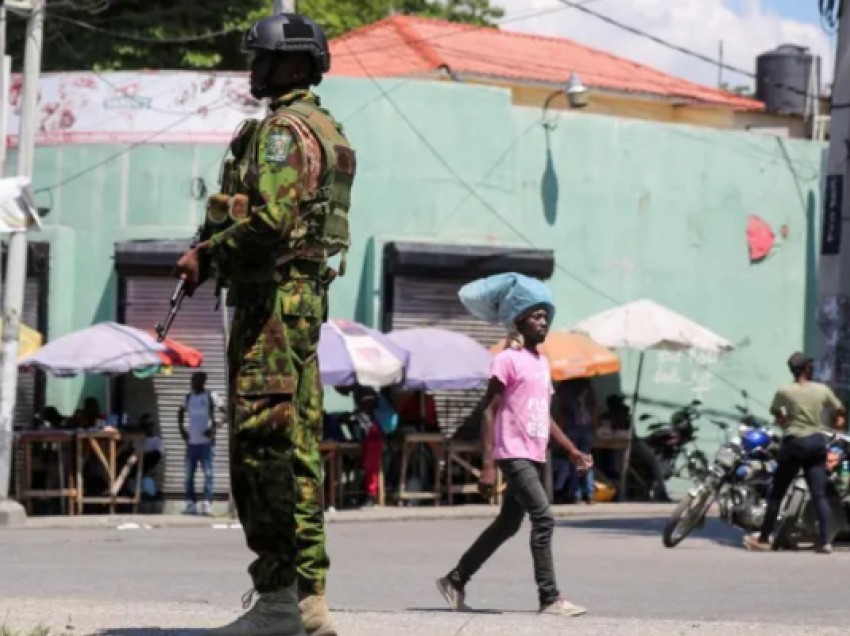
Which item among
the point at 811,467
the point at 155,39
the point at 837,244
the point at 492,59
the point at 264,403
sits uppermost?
the point at 492,59

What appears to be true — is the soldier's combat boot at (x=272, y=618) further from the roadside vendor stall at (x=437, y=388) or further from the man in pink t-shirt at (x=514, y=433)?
the roadside vendor stall at (x=437, y=388)

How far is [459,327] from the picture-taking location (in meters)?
29.3

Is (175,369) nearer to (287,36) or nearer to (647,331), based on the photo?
(647,331)

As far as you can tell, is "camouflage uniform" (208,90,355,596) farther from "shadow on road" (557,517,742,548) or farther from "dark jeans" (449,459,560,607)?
"shadow on road" (557,517,742,548)

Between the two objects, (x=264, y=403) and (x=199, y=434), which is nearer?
(x=264, y=403)

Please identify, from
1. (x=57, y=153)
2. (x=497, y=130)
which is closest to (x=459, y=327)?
(x=497, y=130)

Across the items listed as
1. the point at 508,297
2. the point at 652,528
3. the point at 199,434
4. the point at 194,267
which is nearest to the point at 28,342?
the point at 199,434

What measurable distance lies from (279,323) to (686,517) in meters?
12.1

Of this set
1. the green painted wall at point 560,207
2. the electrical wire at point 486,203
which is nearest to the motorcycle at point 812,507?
the green painted wall at point 560,207

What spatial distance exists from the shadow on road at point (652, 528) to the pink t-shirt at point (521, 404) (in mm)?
8353

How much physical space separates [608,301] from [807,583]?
16161 millimetres

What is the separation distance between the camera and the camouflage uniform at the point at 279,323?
24.2ft

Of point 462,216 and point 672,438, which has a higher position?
point 462,216

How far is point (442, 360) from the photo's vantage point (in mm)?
26234
